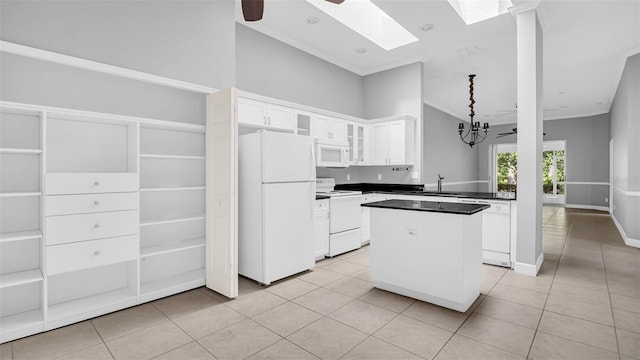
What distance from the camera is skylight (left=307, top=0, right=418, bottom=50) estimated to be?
4211mm

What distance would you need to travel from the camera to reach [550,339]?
2211mm

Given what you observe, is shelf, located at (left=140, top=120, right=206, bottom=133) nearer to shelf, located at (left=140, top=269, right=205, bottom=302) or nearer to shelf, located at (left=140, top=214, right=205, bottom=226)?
shelf, located at (left=140, top=214, right=205, bottom=226)

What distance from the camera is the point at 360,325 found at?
2434mm

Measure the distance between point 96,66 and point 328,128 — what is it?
3.17 metres

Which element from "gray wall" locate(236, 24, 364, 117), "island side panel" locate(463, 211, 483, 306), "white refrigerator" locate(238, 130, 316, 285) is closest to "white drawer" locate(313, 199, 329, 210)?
"white refrigerator" locate(238, 130, 316, 285)

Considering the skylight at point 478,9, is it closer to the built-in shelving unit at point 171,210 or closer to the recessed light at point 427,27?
the recessed light at point 427,27

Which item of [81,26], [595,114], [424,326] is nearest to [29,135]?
[81,26]

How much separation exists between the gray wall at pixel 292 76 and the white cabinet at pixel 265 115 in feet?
1.52

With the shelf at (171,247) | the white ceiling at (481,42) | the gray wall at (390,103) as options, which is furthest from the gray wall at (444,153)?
the shelf at (171,247)

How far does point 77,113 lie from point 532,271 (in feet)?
16.1

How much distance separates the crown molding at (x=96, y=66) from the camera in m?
2.26

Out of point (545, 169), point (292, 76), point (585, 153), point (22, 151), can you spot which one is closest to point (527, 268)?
point (292, 76)

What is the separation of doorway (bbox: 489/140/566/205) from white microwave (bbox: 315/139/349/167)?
281 inches

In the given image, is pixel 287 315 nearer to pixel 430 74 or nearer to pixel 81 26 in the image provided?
pixel 81 26
